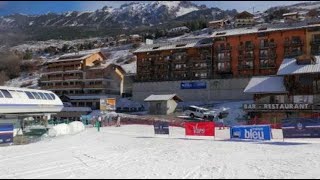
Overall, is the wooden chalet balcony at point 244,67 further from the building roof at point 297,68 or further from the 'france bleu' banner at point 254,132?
the 'france bleu' banner at point 254,132

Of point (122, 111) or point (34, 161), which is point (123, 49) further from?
point (34, 161)

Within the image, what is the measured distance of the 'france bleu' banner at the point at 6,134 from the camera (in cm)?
3158

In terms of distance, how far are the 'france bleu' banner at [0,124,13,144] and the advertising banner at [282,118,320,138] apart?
20552 millimetres

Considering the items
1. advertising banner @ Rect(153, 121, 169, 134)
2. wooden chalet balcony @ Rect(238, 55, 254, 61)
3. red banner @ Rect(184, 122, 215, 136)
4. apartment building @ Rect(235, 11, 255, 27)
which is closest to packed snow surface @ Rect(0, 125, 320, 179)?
red banner @ Rect(184, 122, 215, 136)

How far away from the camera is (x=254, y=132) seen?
3178cm

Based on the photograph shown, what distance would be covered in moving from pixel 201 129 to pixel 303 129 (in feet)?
30.5

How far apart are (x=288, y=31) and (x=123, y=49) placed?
84.7 metres

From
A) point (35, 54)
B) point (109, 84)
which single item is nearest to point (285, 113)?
point (109, 84)

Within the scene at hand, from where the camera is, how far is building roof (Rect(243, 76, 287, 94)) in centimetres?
5916

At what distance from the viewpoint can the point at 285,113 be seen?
56.1m

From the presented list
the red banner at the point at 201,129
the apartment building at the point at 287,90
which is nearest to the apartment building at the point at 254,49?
the apartment building at the point at 287,90

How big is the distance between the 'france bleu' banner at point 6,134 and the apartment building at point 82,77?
64.0 metres

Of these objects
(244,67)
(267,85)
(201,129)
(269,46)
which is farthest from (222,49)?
(201,129)

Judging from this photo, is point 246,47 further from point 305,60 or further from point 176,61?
point 305,60
